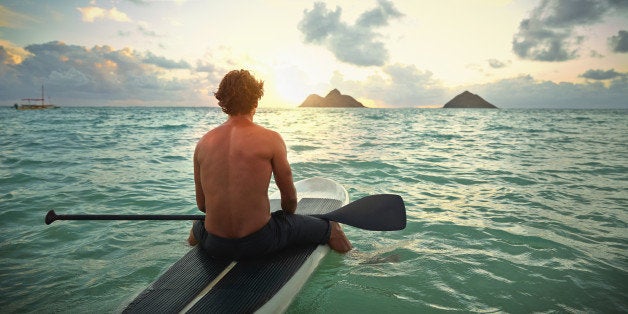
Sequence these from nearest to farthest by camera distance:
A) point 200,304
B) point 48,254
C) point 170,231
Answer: point 200,304 → point 48,254 → point 170,231

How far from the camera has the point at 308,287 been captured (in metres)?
3.48

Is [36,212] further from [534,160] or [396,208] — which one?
[534,160]

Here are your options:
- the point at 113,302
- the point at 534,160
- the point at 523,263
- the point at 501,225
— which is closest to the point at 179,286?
the point at 113,302

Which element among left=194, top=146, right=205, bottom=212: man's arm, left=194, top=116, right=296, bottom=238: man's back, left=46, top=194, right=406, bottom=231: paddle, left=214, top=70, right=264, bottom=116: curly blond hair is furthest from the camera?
left=46, top=194, right=406, bottom=231: paddle

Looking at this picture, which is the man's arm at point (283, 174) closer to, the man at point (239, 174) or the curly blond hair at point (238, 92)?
Answer: the man at point (239, 174)

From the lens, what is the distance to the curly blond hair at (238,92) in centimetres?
281

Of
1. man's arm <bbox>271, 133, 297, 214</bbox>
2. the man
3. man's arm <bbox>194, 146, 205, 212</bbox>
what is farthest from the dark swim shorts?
man's arm <bbox>194, 146, 205, 212</bbox>

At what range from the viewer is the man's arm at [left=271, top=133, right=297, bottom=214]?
2.86 metres

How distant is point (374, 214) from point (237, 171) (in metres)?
2.05

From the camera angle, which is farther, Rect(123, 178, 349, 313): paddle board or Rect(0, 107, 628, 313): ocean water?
Rect(0, 107, 628, 313): ocean water

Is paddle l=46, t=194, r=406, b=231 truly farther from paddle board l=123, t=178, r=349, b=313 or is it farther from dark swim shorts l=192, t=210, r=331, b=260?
paddle board l=123, t=178, r=349, b=313

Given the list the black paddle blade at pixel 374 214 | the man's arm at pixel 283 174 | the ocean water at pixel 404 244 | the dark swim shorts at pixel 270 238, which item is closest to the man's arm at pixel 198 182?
the dark swim shorts at pixel 270 238

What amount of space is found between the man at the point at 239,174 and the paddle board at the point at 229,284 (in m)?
0.15

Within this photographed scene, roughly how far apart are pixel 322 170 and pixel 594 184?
6921 mm
